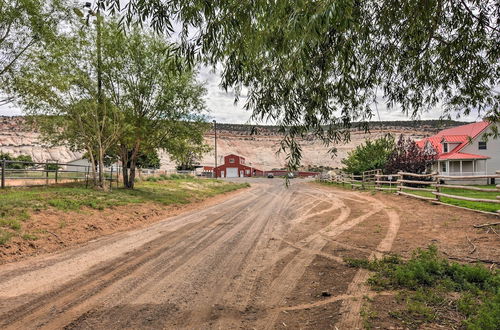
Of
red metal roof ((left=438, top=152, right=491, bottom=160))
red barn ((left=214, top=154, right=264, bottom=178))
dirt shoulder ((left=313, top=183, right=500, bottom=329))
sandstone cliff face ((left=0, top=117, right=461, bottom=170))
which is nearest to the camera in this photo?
dirt shoulder ((left=313, top=183, right=500, bottom=329))

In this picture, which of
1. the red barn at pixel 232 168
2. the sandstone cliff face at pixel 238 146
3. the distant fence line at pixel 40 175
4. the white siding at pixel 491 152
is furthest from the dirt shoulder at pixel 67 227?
the sandstone cliff face at pixel 238 146

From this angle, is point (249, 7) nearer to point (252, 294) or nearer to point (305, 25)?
point (305, 25)

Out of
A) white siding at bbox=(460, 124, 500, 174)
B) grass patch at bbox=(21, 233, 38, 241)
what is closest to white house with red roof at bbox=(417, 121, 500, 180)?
white siding at bbox=(460, 124, 500, 174)

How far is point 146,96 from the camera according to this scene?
18.4 m

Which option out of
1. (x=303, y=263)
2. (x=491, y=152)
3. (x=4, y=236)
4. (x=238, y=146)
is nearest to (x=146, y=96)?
(x=4, y=236)

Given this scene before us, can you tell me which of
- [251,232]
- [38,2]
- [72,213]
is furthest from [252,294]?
[38,2]

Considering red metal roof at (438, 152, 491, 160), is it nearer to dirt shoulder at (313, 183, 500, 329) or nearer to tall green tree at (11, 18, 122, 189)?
dirt shoulder at (313, 183, 500, 329)

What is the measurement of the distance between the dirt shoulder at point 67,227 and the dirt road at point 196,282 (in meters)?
0.66

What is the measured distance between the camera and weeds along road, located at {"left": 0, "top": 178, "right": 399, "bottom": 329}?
344 centimetres

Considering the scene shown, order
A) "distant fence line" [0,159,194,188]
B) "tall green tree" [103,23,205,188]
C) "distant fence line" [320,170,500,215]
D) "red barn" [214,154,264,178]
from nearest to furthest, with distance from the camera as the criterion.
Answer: "distant fence line" [320,170,500,215] < "distant fence line" [0,159,194,188] < "tall green tree" [103,23,205,188] < "red barn" [214,154,264,178]

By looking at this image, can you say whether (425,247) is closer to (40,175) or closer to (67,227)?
(67,227)

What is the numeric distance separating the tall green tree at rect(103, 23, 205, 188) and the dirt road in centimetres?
1126

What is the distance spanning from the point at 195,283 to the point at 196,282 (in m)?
0.04

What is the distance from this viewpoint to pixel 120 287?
4.38 metres
